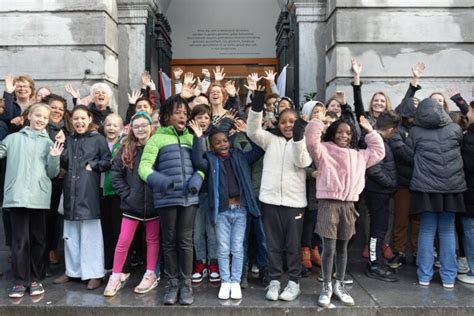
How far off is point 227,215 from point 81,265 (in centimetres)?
168

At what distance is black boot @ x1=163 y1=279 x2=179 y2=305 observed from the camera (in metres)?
4.08

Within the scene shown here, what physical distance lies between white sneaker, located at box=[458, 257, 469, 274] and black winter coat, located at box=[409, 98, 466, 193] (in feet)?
3.22

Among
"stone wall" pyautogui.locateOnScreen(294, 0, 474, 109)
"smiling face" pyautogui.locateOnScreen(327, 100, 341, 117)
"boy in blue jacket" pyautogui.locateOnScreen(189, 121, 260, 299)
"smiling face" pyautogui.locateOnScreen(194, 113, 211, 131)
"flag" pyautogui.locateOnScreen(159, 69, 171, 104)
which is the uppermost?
"stone wall" pyautogui.locateOnScreen(294, 0, 474, 109)

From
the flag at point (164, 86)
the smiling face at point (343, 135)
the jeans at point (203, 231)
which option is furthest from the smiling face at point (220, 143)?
the flag at point (164, 86)

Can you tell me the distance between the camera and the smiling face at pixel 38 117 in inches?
175

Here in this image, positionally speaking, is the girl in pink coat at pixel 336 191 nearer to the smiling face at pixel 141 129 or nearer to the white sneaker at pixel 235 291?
the white sneaker at pixel 235 291

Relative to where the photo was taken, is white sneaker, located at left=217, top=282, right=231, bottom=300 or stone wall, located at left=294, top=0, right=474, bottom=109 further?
stone wall, located at left=294, top=0, right=474, bottom=109

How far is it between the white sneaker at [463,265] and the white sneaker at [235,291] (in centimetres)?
259

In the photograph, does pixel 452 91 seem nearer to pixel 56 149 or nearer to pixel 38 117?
pixel 56 149

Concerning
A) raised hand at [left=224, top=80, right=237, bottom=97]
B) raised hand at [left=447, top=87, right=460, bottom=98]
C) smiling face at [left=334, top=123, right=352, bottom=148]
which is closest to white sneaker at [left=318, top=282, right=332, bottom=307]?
smiling face at [left=334, top=123, right=352, bottom=148]

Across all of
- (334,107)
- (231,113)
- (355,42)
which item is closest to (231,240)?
(231,113)

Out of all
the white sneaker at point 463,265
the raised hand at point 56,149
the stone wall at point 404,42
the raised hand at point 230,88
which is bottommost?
the white sneaker at point 463,265

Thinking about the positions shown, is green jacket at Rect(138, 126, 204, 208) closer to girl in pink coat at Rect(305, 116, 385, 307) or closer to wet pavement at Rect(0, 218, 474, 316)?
wet pavement at Rect(0, 218, 474, 316)

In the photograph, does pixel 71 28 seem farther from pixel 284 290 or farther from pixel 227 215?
pixel 284 290
